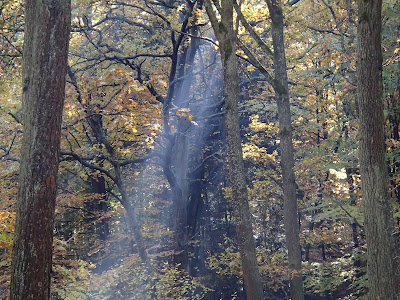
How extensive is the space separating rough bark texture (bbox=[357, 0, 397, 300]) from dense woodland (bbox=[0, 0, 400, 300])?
0.04 meters

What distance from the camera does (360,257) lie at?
10.1m

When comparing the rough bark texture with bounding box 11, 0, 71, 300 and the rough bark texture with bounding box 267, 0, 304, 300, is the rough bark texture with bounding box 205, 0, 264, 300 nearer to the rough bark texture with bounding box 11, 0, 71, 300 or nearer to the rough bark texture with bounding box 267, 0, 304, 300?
the rough bark texture with bounding box 267, 0, 304, 300

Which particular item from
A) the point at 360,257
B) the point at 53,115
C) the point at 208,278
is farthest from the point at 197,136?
the point at 53,115

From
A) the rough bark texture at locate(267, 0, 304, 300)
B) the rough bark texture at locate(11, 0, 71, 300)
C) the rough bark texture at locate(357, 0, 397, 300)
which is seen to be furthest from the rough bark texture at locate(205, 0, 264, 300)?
the rough bark texture at locate(11, 0, 71, 300)

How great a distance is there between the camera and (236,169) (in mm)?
7844

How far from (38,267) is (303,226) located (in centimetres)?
1610

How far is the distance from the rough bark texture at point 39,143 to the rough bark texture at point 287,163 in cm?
718

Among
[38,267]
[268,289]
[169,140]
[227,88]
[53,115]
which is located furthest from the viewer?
[268,289]

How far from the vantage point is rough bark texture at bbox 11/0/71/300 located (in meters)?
3.60

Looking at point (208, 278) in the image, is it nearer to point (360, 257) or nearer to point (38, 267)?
point (360, 257)

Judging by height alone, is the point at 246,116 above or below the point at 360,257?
above

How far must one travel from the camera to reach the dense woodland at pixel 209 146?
27.2ft

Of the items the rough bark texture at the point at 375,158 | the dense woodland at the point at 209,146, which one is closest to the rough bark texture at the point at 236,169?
the dense woodland at the point at 209,146

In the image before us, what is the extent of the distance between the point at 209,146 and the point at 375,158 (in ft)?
40.3
